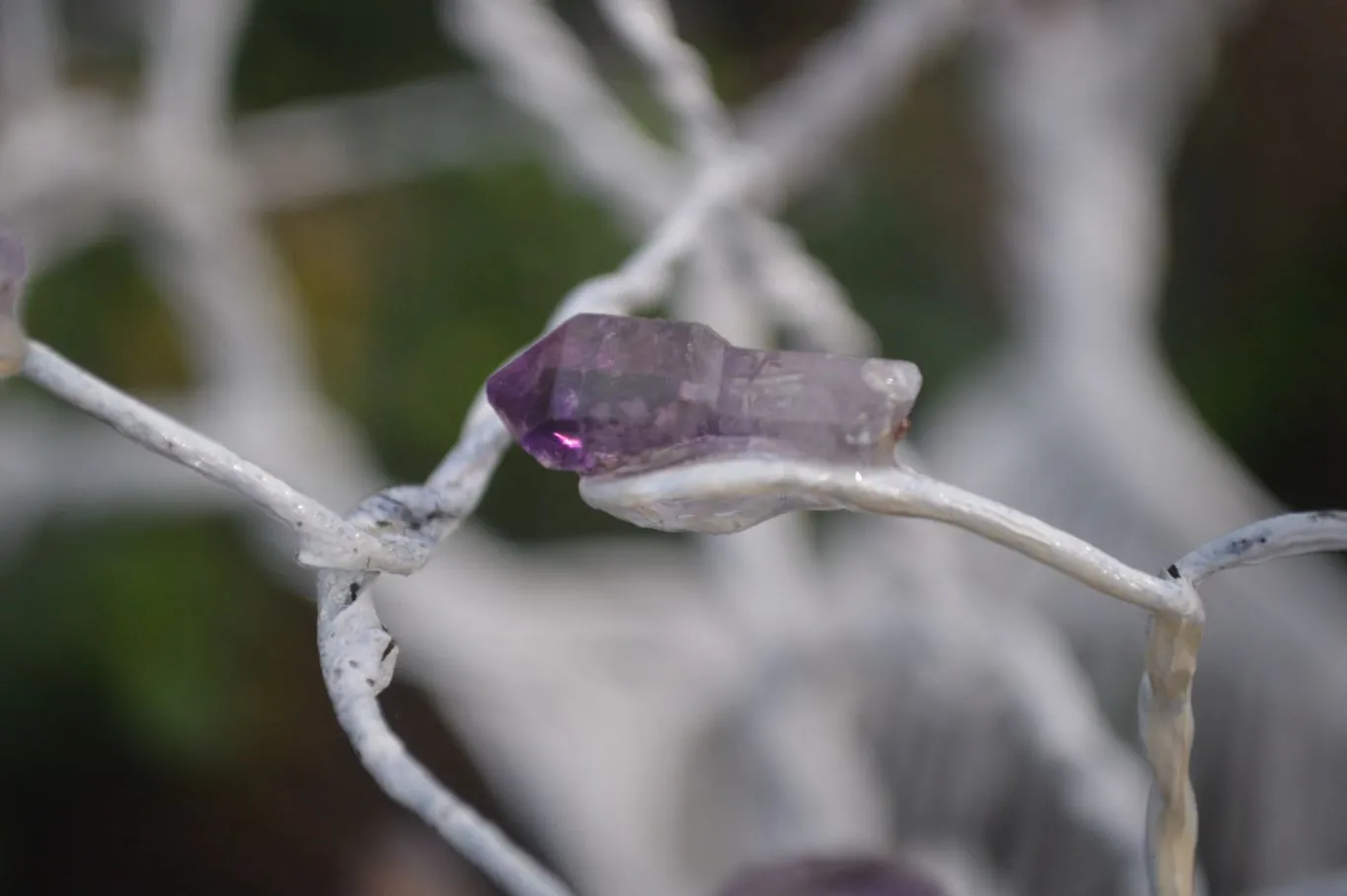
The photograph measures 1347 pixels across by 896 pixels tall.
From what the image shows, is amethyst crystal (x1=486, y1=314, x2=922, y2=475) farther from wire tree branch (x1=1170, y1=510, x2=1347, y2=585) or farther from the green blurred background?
the green blurred background

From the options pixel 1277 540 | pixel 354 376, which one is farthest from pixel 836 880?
pixel 354 376

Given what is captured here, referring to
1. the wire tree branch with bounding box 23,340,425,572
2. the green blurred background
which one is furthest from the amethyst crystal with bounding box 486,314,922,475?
the green blurred background

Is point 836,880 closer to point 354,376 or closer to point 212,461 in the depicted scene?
point 212,461

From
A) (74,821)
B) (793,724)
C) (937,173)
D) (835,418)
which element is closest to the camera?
(835,418)

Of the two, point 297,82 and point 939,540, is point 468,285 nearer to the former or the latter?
point 297,82

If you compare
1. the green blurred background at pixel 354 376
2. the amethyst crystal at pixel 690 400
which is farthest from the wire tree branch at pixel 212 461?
the green blurred background at pixel 354 376

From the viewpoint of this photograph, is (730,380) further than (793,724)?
No

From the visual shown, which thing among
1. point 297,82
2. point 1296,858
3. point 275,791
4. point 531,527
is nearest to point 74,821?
point 275,791
